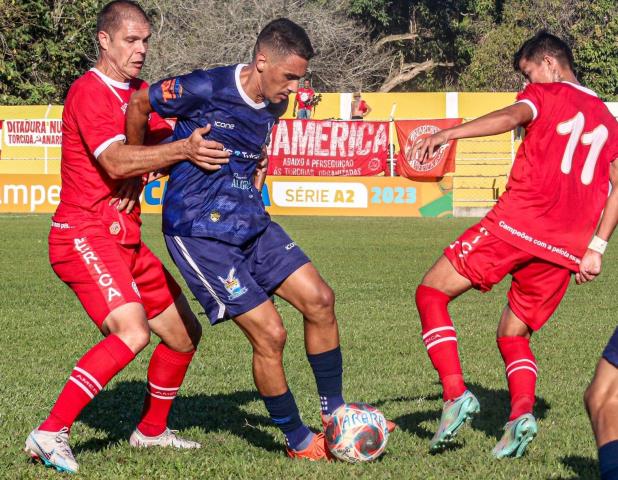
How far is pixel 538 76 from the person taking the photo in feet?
20.0

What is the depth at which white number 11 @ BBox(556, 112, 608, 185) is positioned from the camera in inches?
230

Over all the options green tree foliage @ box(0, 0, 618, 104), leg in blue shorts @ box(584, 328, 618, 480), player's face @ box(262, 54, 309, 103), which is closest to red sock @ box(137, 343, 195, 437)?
player's face @ box(262, 54, 309, 103)

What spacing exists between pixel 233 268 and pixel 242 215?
0.29 m

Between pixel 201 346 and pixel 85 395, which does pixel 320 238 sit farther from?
pixel 85 395

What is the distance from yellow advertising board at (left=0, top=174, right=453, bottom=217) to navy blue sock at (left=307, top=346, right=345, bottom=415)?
20.9 metres

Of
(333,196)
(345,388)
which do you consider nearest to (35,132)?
(333,196)

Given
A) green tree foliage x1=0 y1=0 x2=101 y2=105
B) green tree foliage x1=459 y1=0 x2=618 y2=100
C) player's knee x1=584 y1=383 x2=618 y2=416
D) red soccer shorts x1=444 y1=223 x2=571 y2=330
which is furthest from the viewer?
green tree foliage x1=459 y1=0 x2=618 y2=100

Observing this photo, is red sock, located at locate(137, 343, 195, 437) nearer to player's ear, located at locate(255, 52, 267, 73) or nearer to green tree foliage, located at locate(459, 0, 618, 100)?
player's ear, located at locate(255, 52, 267, 73)

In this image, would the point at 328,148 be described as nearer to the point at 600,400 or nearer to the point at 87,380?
the point at 87,380

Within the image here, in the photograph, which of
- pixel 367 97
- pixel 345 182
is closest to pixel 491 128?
pixel 345 182

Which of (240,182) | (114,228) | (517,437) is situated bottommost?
(517,437)

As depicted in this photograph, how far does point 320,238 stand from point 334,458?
14452 millimetres

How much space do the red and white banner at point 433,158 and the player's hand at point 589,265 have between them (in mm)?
20053

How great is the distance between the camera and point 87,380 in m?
5.33
